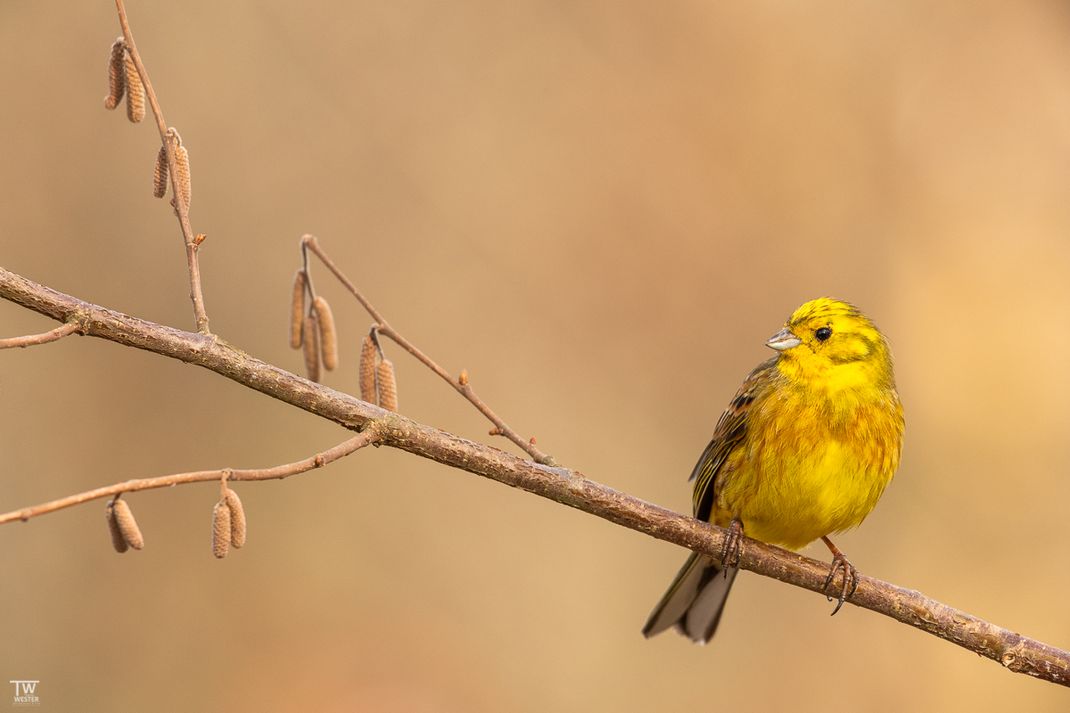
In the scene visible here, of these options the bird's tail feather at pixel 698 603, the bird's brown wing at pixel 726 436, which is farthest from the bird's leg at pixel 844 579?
the bird's tail feather at pixel 698 603

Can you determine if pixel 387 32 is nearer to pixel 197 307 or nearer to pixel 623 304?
pixel 623 304

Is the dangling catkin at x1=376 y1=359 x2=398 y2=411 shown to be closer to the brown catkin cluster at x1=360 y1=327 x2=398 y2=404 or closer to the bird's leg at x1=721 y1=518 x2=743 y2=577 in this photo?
the brown catkin cluster at x1=360 y1=327 x2=398 y2=404

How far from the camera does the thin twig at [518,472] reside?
2840 mm

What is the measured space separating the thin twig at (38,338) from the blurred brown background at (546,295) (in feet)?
11.0

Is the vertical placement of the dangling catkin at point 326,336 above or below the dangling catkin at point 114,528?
above

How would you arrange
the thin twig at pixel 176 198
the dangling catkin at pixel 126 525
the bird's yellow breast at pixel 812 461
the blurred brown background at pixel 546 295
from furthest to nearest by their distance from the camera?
the blurred brown background at pixel 546 295, the bird's yellow breast at pixel 812 461, the thin twig at pixel 176 198, the dangling catkin at pixel 126 525

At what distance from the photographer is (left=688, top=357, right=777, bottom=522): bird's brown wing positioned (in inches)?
175

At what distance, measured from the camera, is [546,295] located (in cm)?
700

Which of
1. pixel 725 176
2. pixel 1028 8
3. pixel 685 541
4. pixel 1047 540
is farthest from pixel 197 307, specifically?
pixel 1028 8

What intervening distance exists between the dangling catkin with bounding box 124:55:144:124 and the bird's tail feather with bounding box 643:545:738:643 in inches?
119

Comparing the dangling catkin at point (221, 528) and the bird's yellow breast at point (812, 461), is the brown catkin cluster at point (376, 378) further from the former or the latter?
the bird's yellow breast at point (812, 461)

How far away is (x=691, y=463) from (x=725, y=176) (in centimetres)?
206

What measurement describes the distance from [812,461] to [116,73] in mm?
2834

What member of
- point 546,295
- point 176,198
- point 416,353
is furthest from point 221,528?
point 546,295
